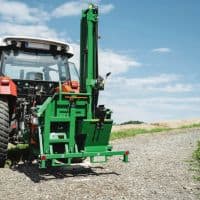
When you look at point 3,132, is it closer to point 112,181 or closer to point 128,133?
point 112,181

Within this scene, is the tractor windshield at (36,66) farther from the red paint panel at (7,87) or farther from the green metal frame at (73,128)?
the green metal frame at (73,128)

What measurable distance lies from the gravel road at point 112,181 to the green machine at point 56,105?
30cm

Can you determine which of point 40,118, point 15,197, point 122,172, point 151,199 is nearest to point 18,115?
point 40,118

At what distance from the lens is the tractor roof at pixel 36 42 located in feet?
30.0

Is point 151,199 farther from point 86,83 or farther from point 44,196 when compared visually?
point 86,83

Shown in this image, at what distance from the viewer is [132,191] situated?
632 cm

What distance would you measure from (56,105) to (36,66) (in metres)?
2.12

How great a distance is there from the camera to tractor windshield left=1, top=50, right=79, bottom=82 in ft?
30.5

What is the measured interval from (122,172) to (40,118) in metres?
1.78

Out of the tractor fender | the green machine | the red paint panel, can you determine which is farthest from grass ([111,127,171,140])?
the red paint panel

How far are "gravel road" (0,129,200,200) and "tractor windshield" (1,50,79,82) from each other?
2011 mm

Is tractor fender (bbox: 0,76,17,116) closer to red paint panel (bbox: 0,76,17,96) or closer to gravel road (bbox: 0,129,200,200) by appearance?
red paint panel (bbox: 0,76,17,96)

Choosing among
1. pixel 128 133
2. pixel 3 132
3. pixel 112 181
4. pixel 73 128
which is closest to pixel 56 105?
pixel 73 128

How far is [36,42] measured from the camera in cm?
932
